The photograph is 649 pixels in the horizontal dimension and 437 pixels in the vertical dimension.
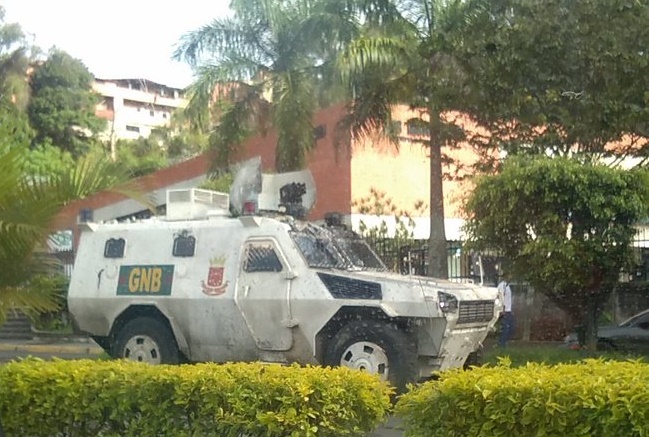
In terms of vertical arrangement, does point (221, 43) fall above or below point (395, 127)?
above

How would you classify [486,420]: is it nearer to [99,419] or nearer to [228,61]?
[99,419]

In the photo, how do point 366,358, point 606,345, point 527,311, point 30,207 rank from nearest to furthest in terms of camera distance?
point 30,207, point 366,358, point 606,345, point 527,311

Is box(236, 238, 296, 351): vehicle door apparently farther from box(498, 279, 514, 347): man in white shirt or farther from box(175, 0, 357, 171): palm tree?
box(175, 0, 357, 171): palm tree

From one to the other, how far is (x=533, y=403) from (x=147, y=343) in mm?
7938

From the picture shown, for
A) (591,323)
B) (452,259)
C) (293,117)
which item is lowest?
(591,323)

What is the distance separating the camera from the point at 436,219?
19172mm

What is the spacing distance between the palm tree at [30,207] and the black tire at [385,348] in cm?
436

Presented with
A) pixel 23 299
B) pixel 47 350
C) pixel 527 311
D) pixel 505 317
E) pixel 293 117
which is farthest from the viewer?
pixel 47 350

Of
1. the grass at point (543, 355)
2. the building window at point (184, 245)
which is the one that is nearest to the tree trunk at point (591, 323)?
the grass at point (543, 355)

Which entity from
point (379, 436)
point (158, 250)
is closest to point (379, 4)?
point (158, 250)

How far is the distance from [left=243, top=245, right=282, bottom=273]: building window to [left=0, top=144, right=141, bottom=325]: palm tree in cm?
458

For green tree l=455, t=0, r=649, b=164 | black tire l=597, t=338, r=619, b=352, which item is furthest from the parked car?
green tree l=455, t=0, r=649, b=164

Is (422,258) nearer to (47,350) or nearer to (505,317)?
(505,317)

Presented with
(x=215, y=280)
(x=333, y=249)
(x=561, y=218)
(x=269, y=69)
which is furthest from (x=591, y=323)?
(x=269, y=69)
